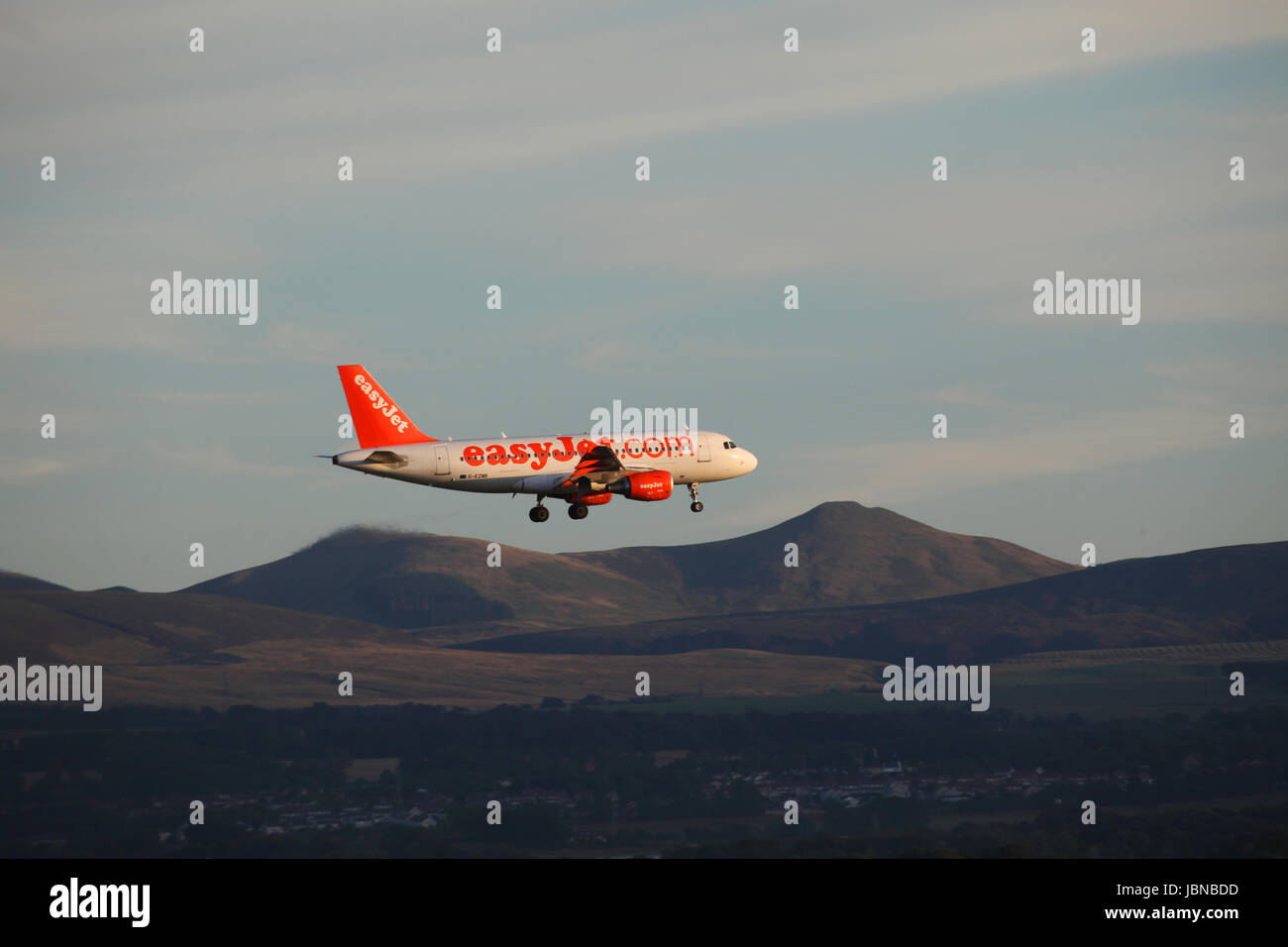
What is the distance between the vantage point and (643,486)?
113m

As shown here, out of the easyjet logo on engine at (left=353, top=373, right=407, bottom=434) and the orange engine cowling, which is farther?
the orange engine cowling

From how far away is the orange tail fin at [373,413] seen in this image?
11062 centimetres

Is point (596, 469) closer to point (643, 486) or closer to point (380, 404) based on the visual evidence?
point (643, 486)

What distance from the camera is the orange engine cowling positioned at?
11294 centimetres

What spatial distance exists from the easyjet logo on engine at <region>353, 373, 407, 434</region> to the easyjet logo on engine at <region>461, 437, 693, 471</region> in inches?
206

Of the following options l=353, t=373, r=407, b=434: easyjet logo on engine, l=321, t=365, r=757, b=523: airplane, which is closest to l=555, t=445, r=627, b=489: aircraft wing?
l=321, t=365, r=757, b=523: airplane

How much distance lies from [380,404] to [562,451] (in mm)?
12198

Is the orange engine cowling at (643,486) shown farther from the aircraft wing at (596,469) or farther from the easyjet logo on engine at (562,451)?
the easyjet logo on engine at (562,451)

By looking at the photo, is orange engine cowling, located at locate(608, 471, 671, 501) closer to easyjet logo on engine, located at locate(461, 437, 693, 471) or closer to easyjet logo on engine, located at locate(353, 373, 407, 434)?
easyjet logo on engine, located at locate(461, 437, 693, 471)

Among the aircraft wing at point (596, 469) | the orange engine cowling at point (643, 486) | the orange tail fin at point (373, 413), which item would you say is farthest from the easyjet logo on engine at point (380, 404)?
the orange engine cowling at point (643, 486)

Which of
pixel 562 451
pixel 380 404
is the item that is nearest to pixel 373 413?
pixel 380 404
